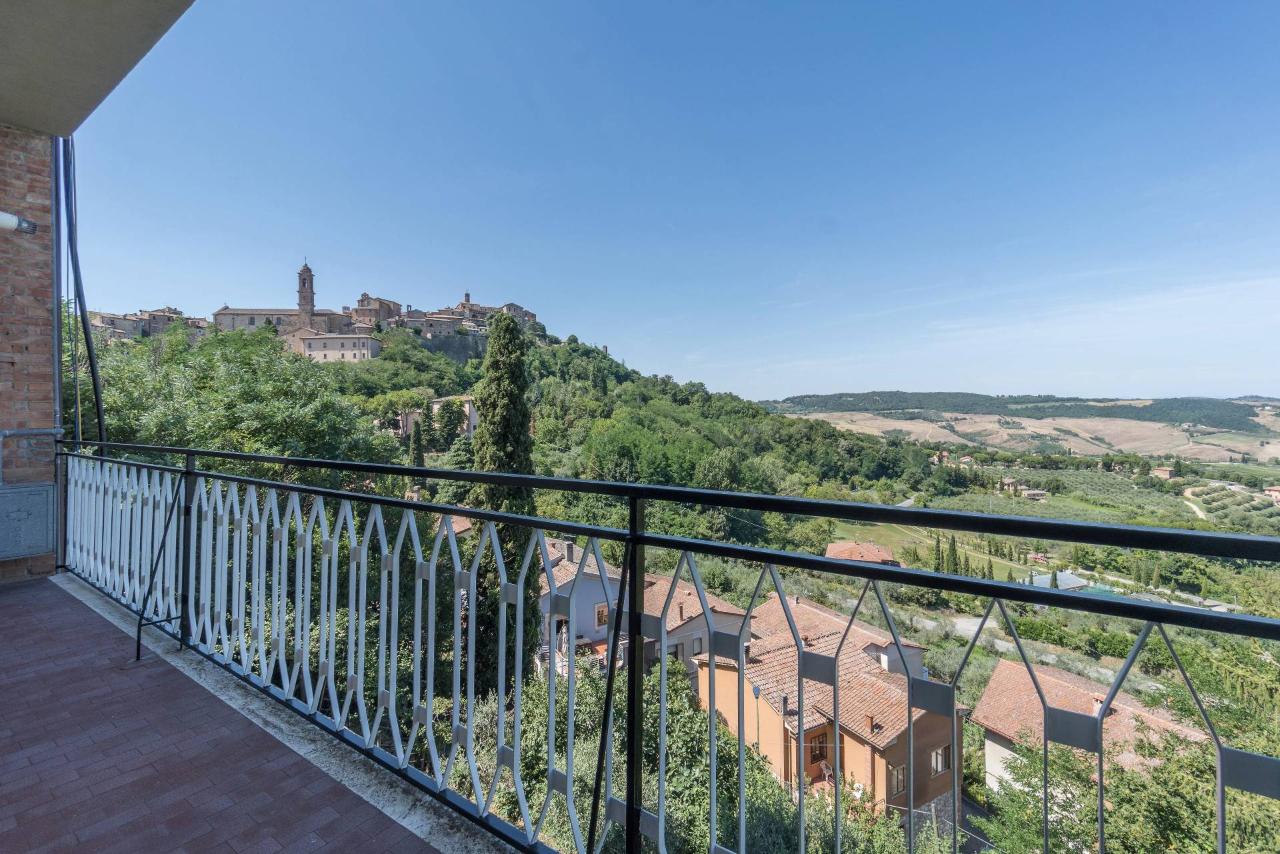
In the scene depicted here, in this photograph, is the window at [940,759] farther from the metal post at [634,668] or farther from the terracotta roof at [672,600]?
the metal post at [634,668]

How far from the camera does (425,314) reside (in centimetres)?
6181

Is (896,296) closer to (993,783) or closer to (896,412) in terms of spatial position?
(896,412)

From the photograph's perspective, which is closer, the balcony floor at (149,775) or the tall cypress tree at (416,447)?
the balcony floor at (149,775)

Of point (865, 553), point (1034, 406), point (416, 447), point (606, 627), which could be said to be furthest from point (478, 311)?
point (606, 627)

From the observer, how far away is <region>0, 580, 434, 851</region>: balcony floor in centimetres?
132

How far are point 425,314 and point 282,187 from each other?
1390 inches

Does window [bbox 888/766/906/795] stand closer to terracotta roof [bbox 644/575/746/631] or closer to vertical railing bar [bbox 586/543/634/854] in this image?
terracotta roof [bbox 644/575/746/631]

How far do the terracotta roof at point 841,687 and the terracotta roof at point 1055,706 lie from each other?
14 centimetres

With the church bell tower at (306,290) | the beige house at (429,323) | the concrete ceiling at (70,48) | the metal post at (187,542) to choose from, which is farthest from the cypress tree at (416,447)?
the church bell tower at (306,290)

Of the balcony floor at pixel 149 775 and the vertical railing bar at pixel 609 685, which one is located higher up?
the vertical railing bar at pixel 609 685

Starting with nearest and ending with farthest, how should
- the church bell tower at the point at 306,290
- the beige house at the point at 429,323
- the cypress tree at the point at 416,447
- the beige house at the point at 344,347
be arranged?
1. the cypress tree at the point at 416,447
2. the beige house at the point at 344,347
3. the church bell tower at the point at 306,290
4. the beige house at the point at 429,323

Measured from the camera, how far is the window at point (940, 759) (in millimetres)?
913

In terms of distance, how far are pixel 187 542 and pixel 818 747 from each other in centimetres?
253

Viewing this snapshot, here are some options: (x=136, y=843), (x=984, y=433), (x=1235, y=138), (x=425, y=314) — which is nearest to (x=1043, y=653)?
(x=136, y=843)
